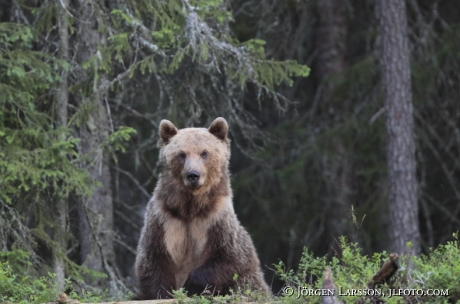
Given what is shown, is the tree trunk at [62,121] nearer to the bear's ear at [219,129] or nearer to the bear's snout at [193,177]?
the bear's ear at [219,129]

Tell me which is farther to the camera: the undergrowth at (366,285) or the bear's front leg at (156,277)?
the bear's front leg at (156,277)

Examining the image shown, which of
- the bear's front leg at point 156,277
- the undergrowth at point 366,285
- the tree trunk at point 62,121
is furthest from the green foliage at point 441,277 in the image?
the tree trunk at point 62,121

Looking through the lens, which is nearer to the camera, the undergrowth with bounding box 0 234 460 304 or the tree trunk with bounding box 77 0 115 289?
the undergrowth with bounding box 0 234 460 304

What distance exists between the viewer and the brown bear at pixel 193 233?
7.07 metres

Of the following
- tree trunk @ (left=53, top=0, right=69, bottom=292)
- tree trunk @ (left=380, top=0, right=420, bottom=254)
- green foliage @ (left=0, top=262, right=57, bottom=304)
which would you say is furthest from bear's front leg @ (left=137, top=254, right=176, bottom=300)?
tree trunk @ (left=380, top=0, right=420, bottom=254)

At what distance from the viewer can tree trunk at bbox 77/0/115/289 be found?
9602mm

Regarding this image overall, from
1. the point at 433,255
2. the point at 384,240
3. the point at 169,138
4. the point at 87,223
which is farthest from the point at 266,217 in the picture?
the point at 433,255

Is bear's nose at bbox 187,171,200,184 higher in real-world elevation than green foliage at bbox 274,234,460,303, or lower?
higher

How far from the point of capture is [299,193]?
16.0 m

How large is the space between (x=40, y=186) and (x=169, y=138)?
2.29 m

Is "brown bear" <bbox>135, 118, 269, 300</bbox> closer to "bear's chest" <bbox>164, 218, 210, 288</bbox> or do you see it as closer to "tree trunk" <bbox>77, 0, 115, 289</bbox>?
"bear's chest" <bbox>164, 218, 210, 288</bbox>

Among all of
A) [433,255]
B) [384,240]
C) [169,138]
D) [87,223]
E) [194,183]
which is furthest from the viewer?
[384,240]

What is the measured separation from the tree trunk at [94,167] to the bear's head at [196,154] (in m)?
1.95

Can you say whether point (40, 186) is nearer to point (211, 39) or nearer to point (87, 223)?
point (87, 223)
